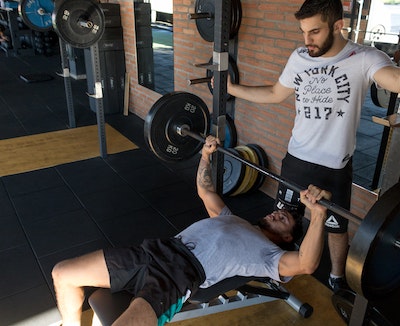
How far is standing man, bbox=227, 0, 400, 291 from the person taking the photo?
1447 millimetres

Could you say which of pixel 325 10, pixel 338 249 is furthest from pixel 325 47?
pixel 338 249

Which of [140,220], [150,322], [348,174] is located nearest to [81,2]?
[140,220]

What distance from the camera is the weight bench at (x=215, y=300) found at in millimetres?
1348

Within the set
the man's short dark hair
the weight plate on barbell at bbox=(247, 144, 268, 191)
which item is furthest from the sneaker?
the man's short dark hair

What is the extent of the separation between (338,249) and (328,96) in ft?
2.36

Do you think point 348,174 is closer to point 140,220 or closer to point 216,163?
point 216,163

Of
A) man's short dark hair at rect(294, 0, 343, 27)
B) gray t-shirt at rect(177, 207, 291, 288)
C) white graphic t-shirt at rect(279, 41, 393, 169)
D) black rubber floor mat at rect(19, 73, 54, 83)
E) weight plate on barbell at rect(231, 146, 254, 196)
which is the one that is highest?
man's short dark hair at rect(294, 0, 343, 27)

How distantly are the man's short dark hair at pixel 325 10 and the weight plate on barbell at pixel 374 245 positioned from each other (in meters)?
0.70

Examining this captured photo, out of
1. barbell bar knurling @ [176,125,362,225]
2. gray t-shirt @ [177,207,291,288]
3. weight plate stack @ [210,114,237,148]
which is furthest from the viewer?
weight plate stack @ [210,114,237,148]

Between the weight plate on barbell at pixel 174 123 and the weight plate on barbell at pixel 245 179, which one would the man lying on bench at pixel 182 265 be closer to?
the weight plate on barbell at pixel 174 123

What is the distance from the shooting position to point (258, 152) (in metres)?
2.82

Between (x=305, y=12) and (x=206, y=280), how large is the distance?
103cm

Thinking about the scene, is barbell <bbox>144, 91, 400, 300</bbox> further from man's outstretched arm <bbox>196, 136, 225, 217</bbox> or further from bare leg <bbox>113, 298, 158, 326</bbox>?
bare leg <bbox>113, 298, 158, 326</bbox>

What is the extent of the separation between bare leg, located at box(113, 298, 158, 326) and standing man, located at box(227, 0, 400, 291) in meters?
0.85
